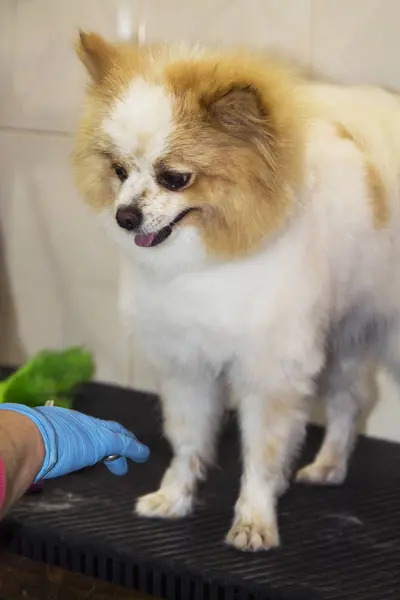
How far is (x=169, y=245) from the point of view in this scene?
3.97ft

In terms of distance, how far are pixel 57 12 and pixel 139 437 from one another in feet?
3.16

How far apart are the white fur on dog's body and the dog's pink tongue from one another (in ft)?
0.08

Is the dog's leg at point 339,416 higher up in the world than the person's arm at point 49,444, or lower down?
lower down

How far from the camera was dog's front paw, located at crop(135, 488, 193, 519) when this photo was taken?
4.79 feet

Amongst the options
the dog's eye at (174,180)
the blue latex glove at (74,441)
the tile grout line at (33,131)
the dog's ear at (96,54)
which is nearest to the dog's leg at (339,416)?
the blue latex glove at (74,441)

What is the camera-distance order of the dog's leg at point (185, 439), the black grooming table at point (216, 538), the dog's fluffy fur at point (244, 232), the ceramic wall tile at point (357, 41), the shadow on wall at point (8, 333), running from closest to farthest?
the dog's fluffy fur at point (244, 232) → the black grooming table at point (216, 538) → the dog's leg at point (185, 439) → the ceramic wall tile at point (357, 41) → the shadow on wall at point (8, 333)

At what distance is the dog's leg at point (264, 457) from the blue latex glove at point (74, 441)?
0.18 m

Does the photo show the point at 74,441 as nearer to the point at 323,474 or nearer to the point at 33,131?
the point at 323,474

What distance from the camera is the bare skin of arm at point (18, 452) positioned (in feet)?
2.99

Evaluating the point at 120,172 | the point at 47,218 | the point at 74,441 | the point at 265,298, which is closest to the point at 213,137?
the point at 120,172

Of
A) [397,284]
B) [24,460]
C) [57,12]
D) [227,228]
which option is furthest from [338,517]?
[57,12]

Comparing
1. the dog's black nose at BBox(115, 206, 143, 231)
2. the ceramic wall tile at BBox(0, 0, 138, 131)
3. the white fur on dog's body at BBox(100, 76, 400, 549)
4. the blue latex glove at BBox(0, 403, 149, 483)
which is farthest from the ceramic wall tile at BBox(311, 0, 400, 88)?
the blue latex glove at BBox(0, 403, 149, 483)

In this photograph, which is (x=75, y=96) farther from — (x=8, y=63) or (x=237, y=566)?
(x=237, y=566)

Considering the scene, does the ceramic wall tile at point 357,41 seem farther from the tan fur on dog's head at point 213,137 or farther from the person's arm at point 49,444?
the person's arm at point 49,444
